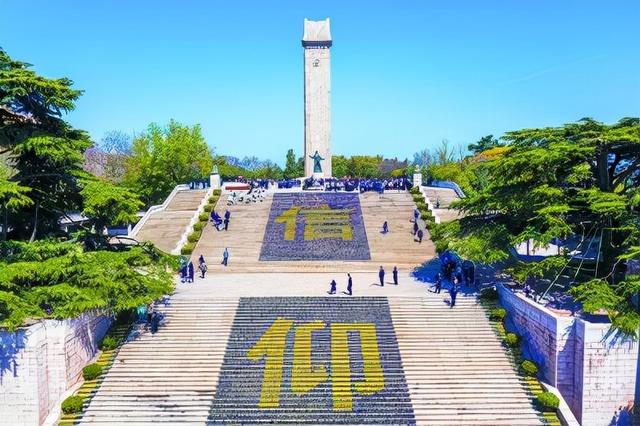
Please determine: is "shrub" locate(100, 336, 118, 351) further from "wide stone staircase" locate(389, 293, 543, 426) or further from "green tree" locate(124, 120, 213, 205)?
"green tree" locate(124, 120, 213, 205)

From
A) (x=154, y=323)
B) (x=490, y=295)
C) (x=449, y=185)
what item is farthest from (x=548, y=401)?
(x=449, y=185)

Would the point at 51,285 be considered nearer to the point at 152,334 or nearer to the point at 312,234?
the point at 152,334

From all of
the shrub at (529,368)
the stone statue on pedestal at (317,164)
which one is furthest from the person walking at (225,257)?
the stone statue on pedestal at (317,164)

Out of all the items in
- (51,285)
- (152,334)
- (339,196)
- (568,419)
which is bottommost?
(568,419)

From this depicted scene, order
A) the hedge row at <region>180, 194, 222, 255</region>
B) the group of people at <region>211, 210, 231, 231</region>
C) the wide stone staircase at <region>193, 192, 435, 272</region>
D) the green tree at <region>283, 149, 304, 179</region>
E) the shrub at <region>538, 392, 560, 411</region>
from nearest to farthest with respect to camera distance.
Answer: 1. the shrub at <region>538, 392, 560, 411</region>
2. the wide stone staircase at <region>193, 192, 435, 272</region>
3. the hedge row at <region>180, 194, 222, 255</region>
4. the group of people at <region>211, 210, 231, 231</region>
5. the green tree at <region>283, 149, 304, 179</region>

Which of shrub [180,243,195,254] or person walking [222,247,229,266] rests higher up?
shrub [180,243,195,254]

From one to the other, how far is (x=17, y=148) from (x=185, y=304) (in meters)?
9.50

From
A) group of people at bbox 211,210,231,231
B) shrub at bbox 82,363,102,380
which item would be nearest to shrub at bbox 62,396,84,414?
shrub at bbox 82,363,102,380

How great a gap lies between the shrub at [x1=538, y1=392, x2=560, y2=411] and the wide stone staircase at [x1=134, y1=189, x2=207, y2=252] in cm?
2457

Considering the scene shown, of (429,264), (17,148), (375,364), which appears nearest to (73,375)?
(17,148)

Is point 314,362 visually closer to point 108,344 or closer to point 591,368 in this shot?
point 108,344

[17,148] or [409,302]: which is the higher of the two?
[17,148]

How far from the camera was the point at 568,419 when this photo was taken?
21.4 metres

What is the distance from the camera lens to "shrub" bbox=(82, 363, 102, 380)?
77.2 feet
